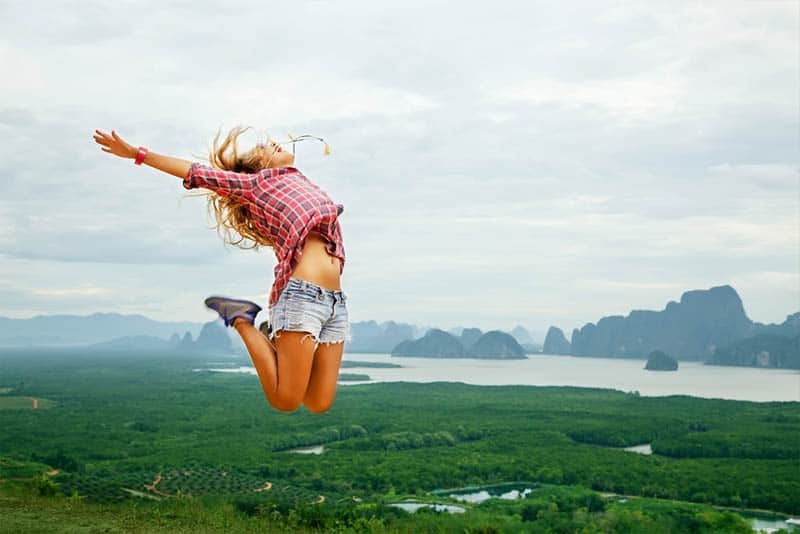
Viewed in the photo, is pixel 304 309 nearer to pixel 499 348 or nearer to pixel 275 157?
pixel 275 157

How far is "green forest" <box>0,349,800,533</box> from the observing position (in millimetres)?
17922

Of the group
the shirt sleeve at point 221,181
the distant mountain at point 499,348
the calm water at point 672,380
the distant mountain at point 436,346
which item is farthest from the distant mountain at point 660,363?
the shirt sleeve at point 221,181

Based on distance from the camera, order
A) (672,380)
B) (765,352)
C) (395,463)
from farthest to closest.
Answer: (765,352), (672,380), (395,463)

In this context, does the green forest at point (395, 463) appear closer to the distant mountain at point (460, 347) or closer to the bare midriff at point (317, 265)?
the bare midriff at point (317, 265)

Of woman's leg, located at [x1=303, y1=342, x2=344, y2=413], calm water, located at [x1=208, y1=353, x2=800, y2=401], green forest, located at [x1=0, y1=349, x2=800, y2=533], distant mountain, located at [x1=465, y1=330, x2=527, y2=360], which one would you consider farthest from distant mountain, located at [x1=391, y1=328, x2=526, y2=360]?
woman's leg, located at [x1=303, y1=342, x2=344, y2=413]

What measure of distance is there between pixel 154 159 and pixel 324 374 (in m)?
0.82

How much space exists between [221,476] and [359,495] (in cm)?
569

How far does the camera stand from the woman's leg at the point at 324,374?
2.48 m

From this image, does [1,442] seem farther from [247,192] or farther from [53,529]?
[247,192]

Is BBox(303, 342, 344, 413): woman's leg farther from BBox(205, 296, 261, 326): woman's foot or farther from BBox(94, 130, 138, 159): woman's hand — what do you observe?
BBox(94, 130, 138, 159): woman's hand

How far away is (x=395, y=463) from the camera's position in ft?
93.2

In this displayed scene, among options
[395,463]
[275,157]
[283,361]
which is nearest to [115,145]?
[275,157]

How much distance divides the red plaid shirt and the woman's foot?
0.08 m

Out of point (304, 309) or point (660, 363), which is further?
point (660, 363)
